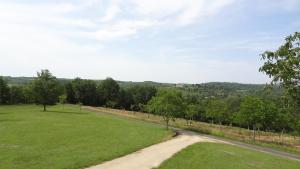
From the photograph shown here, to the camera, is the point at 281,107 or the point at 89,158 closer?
the point at 281,107

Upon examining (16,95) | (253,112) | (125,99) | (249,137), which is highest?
(16,95)

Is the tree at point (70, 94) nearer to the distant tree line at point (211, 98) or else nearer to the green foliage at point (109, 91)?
the distant tree line at point (211, 98)

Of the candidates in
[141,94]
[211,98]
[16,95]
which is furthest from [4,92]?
[211,98]

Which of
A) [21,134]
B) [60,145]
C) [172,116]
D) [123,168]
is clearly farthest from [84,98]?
[123,168]

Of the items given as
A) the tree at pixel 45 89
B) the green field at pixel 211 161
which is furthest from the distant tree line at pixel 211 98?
the green field at pixel 211 161

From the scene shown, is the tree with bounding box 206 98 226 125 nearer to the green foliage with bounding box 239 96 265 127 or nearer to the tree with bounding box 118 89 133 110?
the green foliage with bounding box 239 96 265 127

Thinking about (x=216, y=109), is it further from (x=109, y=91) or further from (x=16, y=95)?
(x=16, y=95)

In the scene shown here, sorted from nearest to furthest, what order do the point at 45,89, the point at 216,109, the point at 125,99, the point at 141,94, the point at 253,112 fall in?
1. the point at 253,112
2. the point at 216,109
3. the point at 45,89
4. the point at 141,94
5. the point at 125,99

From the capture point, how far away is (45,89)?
88750mm

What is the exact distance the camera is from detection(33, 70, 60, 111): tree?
88.6 m

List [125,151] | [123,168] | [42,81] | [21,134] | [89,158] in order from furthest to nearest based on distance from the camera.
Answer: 1. [42,81]
2. [21,134]
3. [125,151]
4. [89,158]
5. [123,168]

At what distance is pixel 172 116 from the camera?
187 ft

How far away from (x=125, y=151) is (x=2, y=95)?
105850mm

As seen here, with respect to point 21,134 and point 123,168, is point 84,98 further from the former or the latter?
point 123,168
